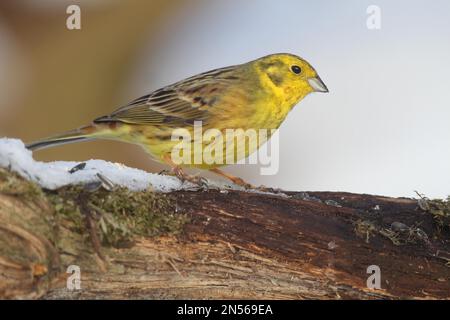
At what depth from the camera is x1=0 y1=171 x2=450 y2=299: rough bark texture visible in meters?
2.75

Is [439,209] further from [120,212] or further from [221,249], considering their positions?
[120,212]

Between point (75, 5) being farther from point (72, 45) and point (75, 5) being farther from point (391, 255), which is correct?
point (391, 255)

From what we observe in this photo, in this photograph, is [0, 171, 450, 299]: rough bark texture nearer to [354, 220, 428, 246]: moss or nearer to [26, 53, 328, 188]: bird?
[354, 220, 428, 246]: moss

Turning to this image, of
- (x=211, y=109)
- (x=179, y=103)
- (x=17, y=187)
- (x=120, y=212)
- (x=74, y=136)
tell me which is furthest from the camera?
(x=179, y=103)

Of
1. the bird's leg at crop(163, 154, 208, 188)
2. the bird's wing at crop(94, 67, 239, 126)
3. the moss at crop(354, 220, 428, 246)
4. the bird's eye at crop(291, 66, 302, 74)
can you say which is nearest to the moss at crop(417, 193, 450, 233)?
the moss at crop(354, 220, 428, 246)

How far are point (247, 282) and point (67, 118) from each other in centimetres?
285

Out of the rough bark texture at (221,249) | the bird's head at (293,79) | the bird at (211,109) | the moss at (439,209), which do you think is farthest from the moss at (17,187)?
the bird's head at (293,79)

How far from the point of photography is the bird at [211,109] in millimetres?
4160

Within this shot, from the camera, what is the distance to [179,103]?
4418mm

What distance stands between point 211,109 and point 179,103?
0.24m

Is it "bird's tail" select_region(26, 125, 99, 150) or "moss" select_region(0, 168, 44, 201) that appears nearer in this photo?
"moss" select_region(0, 168, 44, 201)

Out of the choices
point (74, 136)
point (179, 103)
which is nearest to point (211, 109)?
point (179, 103)

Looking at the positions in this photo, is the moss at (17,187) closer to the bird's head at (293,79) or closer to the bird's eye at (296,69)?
the bird's head at (293,79)

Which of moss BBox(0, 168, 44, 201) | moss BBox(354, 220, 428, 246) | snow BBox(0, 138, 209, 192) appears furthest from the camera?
moss BBox(354, 220, 428, 246)
